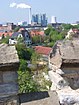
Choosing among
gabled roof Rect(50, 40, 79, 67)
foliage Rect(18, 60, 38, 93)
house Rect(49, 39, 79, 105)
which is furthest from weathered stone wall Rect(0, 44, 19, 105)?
foliage Rect(18, 60, 38, 93)

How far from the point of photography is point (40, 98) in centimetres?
322

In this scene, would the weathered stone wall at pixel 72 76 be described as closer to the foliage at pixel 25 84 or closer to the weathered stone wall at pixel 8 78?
the weathered stone wall at pixel 8 78

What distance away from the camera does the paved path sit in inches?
124

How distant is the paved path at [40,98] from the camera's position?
315 centimetres

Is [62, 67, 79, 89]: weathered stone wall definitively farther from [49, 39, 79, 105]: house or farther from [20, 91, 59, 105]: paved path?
[20, 91, 59, 105]: paved path

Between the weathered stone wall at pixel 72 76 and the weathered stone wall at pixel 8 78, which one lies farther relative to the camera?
the weathered stone wall at pixel 72 76

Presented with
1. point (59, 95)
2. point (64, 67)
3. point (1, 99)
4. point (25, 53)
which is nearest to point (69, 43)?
point (64, 67)

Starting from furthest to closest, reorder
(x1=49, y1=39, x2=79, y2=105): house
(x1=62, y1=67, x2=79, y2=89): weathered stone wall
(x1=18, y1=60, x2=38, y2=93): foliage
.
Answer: (x1=18, y1=60, x2=38, y2=93): foliage → (x1=62, y1=67, x2=79, y2=89): weathered stone wall → (x1=49, y1=39, x2=79, y2=105): house

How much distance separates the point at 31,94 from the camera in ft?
10.8

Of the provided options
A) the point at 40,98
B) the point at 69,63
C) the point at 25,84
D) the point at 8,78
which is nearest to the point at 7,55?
the point at 8,78

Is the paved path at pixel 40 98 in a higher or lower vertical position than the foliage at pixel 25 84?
higher

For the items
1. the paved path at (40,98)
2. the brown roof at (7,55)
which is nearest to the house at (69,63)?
the paved path at (40,98)

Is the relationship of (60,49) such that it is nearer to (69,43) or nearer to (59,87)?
(69,43)

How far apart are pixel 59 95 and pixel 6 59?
0.67 metres
